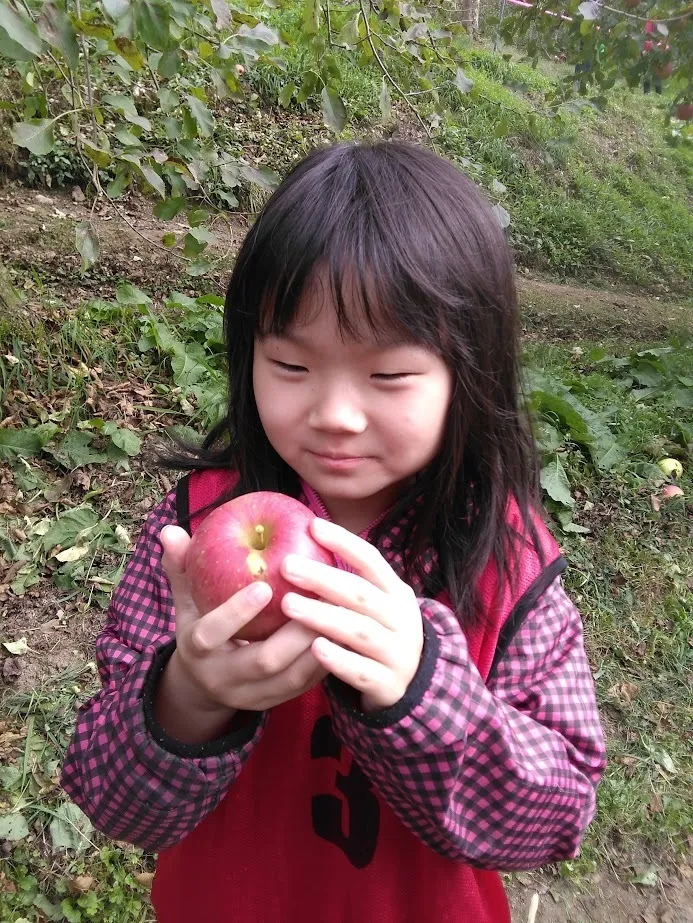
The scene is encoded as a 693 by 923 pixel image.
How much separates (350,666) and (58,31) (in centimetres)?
113

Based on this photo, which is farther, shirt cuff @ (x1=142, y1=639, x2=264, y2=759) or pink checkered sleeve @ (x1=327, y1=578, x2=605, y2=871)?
shirt cuff @ (x1=142, y1=639, x2=264, y2=759)

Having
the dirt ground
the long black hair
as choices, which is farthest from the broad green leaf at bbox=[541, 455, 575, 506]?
the long black hair

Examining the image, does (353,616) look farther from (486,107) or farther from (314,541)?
(486,107)

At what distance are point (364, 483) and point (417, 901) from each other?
68cm

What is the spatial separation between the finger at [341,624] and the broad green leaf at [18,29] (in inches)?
33.9

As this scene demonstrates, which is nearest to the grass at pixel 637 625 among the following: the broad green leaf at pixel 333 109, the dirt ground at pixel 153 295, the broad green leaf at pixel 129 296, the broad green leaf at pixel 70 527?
the dirt ground at pixel 153 295

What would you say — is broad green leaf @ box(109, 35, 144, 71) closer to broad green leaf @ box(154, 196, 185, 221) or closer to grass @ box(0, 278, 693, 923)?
broad green leaf @ box(154, 196, 185, 221)

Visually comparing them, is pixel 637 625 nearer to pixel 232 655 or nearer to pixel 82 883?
pixel 82 883

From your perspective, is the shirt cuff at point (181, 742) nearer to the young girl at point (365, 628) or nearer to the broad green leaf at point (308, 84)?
the young girl at point (365, 628)

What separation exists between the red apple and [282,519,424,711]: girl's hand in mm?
66

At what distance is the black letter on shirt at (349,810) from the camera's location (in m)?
1.13

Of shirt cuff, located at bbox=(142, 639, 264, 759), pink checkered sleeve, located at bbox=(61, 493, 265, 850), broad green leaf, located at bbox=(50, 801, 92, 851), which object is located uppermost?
shirt cuff, located at bbox=(142, 639, 264, 759)

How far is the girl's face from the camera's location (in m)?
0.95

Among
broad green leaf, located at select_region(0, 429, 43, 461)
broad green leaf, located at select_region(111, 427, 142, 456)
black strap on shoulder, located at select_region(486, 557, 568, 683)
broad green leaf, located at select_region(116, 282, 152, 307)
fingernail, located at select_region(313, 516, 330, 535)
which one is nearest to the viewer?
fingernail, located at select_region(313, 516, 330, 535)
